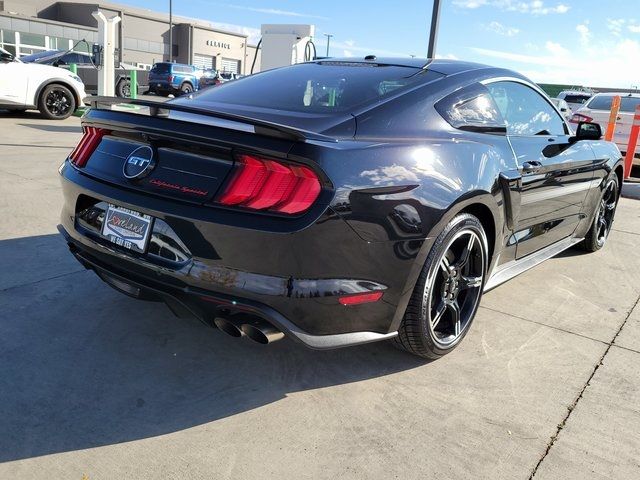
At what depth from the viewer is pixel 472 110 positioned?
121 inches

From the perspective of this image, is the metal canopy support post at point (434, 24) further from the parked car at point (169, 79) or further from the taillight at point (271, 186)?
the parked car at point (169, 79)

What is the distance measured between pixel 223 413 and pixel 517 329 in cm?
189

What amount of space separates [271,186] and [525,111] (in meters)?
2.16

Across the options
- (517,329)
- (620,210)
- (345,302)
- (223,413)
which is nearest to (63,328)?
(223,413)

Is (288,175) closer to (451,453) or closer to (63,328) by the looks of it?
(451,453)

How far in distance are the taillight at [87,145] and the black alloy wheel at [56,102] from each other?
34.9ft

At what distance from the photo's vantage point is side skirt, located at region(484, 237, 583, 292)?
131 inches

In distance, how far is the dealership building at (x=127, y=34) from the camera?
41.5m

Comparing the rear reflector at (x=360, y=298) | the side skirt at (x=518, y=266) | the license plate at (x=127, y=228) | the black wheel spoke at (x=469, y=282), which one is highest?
the license plate at (x=127, y=228)

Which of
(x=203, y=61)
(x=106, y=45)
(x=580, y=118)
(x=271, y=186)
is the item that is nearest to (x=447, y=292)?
(x=271, y=186)

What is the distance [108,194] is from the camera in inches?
102

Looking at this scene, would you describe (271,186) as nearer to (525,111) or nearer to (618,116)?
(525,111)

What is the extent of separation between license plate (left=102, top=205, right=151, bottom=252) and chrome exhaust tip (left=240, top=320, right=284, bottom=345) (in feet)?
1.86

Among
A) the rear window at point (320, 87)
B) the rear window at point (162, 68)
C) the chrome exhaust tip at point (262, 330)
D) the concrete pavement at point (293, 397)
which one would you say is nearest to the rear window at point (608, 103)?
the concrete pavement at point (293, 397)
